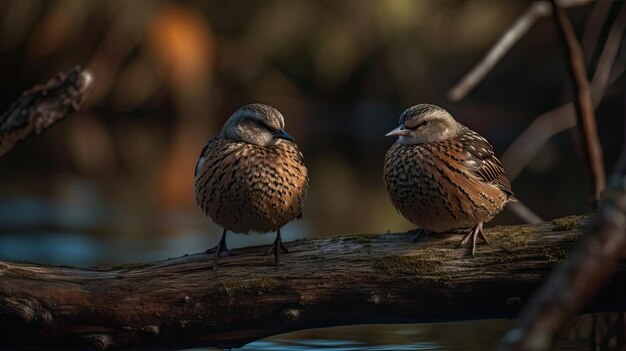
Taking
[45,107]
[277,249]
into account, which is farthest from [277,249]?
[45,107]

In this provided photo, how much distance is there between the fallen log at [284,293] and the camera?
4.76 meters

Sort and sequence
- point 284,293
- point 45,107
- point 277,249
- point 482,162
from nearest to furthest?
point 284,293
point 277,249
point 482,162
point 45,107

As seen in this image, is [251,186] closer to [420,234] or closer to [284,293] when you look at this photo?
[284,293]

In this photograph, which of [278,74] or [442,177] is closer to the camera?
[442,177]

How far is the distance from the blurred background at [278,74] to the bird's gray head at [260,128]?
7902mm

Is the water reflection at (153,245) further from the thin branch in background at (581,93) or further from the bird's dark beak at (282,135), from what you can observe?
the thin branch in background at (581,93)

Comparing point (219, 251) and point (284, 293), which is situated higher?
point (219, 251)

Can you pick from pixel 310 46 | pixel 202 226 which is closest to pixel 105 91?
pixel 310 46

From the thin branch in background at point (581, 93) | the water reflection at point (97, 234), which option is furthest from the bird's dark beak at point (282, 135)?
the water reflection at point (97, 234)

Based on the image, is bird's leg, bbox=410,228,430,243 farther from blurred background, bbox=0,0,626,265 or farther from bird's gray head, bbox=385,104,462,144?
blurred background, bbox=0,0,626,265

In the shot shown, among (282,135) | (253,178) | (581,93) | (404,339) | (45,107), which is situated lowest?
(404,339)

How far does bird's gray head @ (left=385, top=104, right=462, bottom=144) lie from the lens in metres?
5.34

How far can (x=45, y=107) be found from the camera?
5.66 metres

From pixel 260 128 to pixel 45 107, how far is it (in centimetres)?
108
